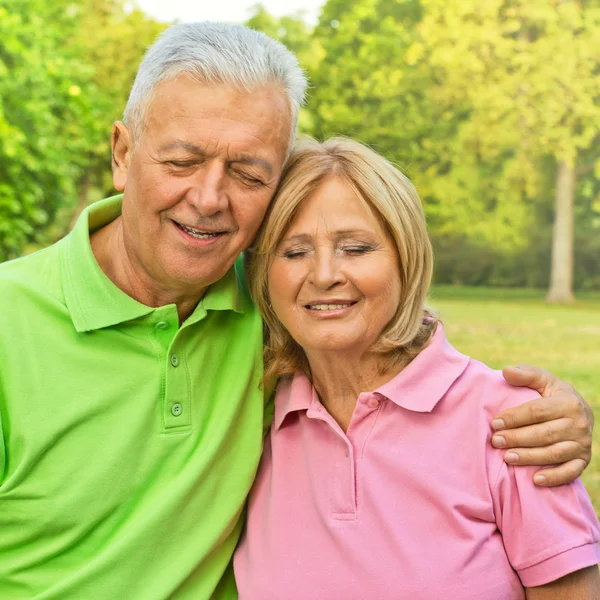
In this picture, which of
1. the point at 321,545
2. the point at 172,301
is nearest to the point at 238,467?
the point at 321,545

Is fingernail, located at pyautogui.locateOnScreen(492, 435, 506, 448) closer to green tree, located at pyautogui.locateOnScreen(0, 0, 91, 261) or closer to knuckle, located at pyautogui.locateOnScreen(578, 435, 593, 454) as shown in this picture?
knuckle, located at pyautogui.locateOnScreen(578, 435, 593, 454)

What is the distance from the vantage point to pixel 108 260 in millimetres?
1938

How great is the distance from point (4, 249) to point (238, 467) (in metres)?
6.23

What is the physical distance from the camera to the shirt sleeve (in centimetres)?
160

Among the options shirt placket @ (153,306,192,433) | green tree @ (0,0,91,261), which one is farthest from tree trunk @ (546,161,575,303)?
shirt placket @ (153,306,192,433)

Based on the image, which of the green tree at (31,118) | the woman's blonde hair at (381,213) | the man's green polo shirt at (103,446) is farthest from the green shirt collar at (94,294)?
the green tree at (31,118)

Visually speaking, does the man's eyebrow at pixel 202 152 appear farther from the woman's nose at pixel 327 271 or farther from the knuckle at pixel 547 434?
the knuckle at pixel 547 434

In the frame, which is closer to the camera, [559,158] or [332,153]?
[332,153]

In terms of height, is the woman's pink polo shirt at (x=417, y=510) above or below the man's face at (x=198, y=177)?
below

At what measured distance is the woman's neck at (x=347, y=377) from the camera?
189cm

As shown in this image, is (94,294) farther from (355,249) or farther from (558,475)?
(558,475)

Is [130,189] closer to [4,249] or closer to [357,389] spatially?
[357,389]

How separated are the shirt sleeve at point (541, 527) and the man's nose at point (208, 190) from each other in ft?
2.64

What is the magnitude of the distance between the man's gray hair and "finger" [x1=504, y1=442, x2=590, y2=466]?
0.91 metres
